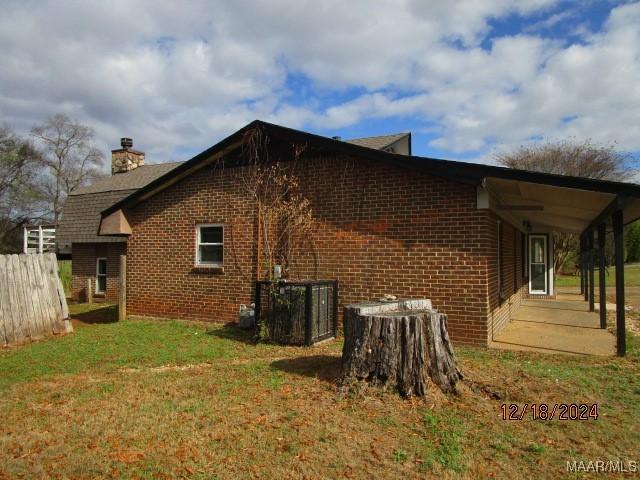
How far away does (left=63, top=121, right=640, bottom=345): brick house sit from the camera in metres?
8.27

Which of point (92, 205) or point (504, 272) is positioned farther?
point (92, 205)

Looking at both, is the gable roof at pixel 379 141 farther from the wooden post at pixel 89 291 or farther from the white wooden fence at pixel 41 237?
the white wooden fence at pixel 41 237

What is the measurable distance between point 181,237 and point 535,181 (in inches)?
311

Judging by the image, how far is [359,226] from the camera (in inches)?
370

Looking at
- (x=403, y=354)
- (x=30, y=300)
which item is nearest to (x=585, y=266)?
(x=403, y=354)

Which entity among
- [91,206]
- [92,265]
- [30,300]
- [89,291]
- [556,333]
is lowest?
[556,333]

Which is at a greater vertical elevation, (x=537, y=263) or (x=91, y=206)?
(x=91, y=206)

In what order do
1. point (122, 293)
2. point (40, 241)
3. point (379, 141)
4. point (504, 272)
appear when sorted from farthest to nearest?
point (40, 241) → point (379, 141) → point (122, 293) → point (504, 272)

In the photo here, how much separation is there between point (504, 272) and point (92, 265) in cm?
1535

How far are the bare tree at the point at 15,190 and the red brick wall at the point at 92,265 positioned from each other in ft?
65.6

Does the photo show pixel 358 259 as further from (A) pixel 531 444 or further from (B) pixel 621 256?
(A) pixel 531 444
